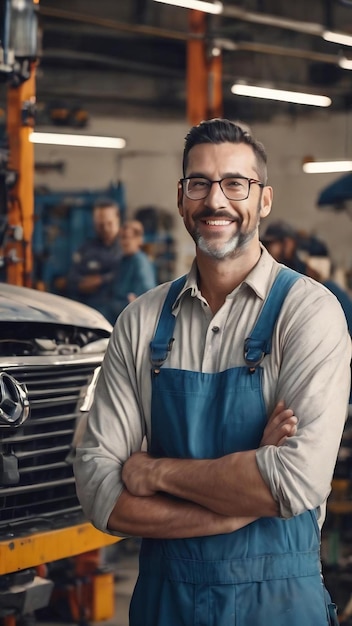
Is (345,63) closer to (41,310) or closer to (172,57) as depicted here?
(172,57)

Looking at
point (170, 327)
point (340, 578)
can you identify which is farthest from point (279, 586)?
point (340, 578)

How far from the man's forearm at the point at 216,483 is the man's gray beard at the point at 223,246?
46cm

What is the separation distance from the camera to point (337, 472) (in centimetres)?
625

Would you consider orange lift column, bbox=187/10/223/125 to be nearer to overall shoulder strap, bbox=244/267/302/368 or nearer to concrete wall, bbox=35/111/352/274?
concrete wall, bbox=35/111/352/274

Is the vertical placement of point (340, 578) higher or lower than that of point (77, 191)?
lower

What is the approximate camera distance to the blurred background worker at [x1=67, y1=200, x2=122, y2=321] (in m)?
10.1

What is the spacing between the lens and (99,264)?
35.5 feet

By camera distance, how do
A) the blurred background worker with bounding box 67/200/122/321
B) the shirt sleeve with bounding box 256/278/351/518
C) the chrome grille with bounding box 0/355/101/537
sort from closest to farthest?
the shirt sleeve with bounding box 256/278/351/518 < the chrome grille with bounding box 0/355/101/537 < the blurred background worker with bounding box 67/200/122/321

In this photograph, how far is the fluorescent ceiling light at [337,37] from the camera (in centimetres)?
1454

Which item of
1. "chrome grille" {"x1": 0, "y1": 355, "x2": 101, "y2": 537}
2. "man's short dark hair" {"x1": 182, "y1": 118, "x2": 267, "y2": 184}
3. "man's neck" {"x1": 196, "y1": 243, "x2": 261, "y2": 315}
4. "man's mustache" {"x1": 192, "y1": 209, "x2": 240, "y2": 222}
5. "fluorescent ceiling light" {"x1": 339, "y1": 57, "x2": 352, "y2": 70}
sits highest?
"fluorescent ceiling light" {"x1": 339, "y1": 57, "x2": 352, "y2": 70}

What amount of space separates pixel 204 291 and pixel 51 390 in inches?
67.1

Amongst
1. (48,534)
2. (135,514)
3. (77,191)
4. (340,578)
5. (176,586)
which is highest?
(77,191)

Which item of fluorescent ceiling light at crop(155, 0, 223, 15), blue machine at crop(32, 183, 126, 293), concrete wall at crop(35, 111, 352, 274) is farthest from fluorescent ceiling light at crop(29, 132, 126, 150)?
fluorescent ceiling light at crop(155, 0, 223, 15)

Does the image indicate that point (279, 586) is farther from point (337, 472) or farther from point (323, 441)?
point (337, 472)
